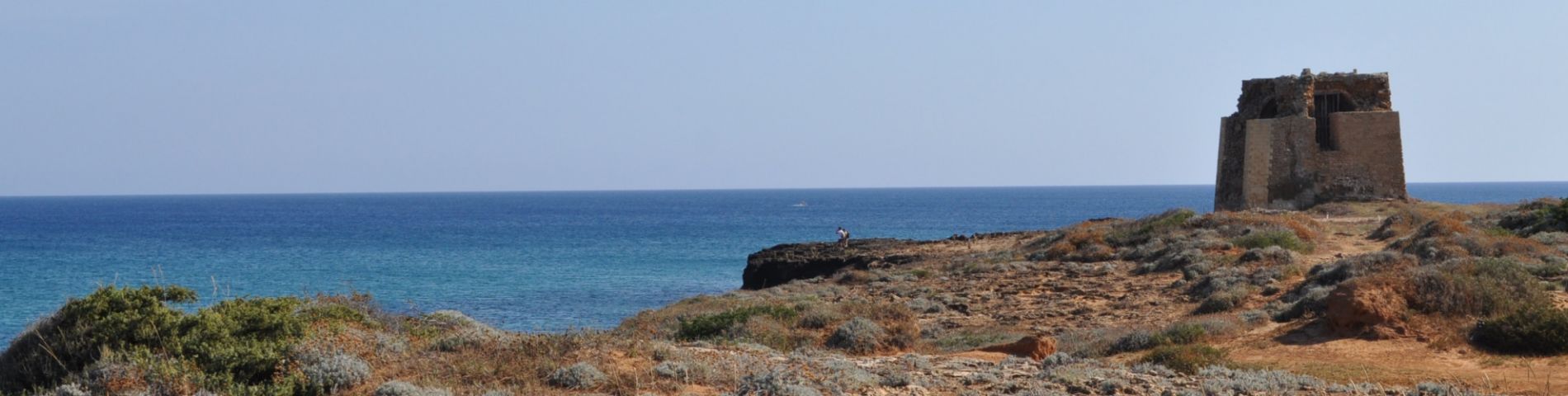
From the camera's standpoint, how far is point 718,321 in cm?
1466

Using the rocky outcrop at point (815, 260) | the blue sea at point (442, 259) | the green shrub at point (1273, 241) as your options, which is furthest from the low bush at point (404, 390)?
the rocky outcrop at point (815, 260)

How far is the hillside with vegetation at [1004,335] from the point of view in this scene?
321 inches

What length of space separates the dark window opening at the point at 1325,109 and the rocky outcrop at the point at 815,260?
36.1 feet

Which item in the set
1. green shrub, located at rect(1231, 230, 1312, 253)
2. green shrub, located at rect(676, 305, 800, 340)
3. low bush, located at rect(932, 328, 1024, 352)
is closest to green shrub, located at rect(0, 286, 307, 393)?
green shrub, located at rect(676, 305, 800, 340)

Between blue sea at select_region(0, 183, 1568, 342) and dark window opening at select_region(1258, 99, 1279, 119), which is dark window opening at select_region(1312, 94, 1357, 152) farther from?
blue sea at select_region(0, 183, 1568, 342)

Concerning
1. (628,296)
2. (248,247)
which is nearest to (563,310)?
(628,296)

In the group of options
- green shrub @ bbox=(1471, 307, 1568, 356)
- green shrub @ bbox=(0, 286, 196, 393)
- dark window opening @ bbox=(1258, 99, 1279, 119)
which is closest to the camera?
green shrub @ bbox=(0, 286, 196, 393)

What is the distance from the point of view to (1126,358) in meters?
12.0

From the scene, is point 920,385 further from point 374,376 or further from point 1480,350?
point 1480,350

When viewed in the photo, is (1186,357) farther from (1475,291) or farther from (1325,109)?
(1325,109)

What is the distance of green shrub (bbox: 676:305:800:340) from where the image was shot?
14.4m

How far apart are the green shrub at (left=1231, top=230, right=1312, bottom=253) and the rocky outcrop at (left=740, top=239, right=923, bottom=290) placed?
33.1ft

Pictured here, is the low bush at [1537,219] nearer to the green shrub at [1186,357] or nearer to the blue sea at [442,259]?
the green shrub at [1186,357]

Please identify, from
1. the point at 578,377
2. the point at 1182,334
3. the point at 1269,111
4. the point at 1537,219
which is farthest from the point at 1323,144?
the point at 578,377
